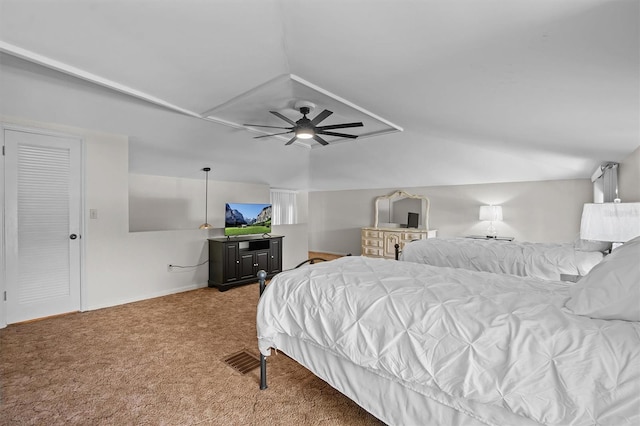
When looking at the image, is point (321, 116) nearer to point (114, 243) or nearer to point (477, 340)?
point (477, 340)

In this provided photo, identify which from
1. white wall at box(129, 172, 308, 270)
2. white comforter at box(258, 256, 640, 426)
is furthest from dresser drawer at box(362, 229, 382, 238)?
white comforter at box(258, 256, 640, 426)

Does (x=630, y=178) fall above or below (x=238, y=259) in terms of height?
above

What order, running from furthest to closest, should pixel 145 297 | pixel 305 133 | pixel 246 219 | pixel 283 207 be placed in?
pixel 283 207, pixel 246 219, pixel 145 297, pixel 305 133

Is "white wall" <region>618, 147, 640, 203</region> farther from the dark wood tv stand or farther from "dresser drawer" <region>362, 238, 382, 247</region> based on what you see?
the dark wood tv stand

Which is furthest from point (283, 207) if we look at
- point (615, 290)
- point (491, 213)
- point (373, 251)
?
point (615, 290)

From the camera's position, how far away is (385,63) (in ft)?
6.97

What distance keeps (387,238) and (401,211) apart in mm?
832

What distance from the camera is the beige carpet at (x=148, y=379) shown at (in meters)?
1.89

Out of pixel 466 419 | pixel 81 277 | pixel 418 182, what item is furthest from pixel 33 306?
pixel 418 182

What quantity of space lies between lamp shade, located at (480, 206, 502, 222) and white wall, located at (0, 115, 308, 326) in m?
5.60

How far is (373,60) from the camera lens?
6.94 feet

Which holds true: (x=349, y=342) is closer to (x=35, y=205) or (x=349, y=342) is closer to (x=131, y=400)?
(x=131, y=400)

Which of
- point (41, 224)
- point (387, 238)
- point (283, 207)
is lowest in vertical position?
point (387, 238)

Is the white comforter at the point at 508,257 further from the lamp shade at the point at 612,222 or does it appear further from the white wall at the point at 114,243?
the white wall at the point at 114,243
